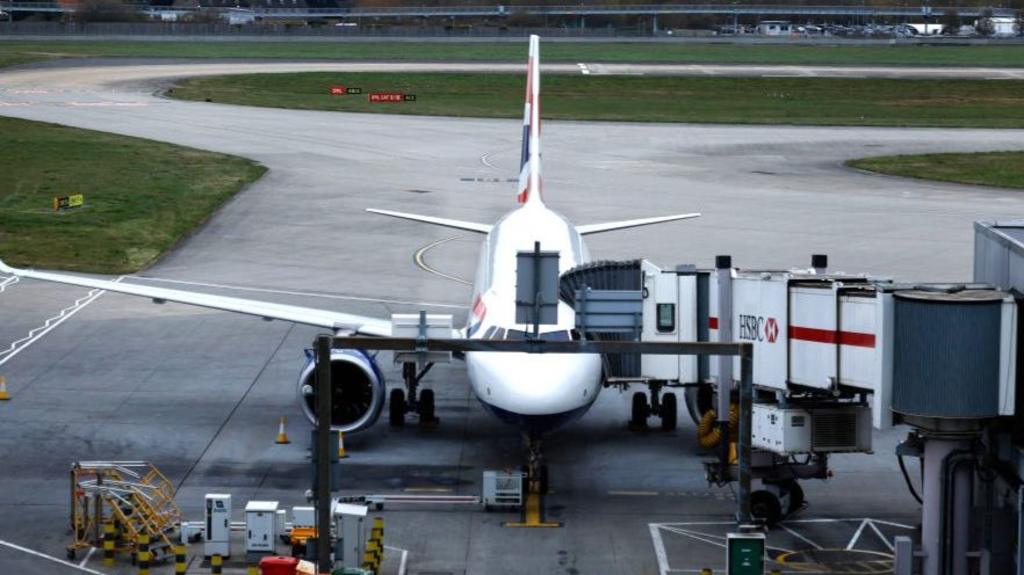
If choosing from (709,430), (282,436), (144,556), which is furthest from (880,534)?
(282,436)

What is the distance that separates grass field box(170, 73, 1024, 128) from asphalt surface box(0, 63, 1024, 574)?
8.84m

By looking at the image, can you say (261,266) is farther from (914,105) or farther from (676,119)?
(914,105)

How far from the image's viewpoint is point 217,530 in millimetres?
28547

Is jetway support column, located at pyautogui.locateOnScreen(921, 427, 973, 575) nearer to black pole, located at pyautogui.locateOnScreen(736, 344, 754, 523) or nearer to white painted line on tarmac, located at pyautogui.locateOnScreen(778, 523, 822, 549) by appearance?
white painted line on tarmac, located at pyautogui.locateOnScreen(778, 523, 822, 549)

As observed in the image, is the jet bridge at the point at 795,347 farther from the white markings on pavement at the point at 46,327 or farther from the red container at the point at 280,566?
the white markings on pavement at the point at 46,327

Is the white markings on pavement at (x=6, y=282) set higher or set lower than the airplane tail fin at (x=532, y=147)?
lower

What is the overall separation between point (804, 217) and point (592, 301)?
153ft

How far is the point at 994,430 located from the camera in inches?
1051

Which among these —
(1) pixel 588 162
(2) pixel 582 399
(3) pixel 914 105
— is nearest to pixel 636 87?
(3) pixel 914 105

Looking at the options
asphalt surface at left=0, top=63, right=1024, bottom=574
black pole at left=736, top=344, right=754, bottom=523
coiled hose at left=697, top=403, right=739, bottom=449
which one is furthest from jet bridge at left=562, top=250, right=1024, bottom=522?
black pole at left=736, top=344, right=754, bottom=523

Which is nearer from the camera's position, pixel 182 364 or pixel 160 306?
pixel 182 364

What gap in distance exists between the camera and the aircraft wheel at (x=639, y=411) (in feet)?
125

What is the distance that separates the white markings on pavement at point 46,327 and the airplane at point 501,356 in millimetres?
5550

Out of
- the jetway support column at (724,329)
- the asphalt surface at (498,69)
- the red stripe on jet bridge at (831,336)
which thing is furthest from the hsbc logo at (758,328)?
the asphalt surface at (498,69)
